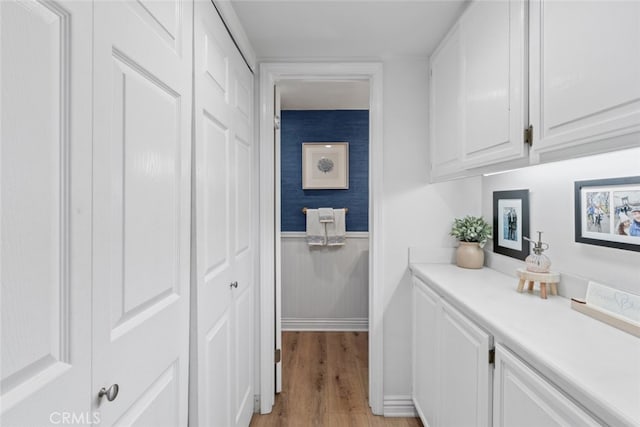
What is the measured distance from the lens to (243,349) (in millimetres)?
1875

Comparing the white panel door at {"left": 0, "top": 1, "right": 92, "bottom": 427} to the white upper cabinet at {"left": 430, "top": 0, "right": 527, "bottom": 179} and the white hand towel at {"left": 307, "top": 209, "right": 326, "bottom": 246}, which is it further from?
the white hand towel at {"left": 307, "top": 209, "right": 326, "bottom": 246}

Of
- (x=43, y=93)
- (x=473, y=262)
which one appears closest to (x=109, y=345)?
(x=43, y=93)

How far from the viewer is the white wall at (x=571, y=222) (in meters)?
1.11

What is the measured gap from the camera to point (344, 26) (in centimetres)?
175

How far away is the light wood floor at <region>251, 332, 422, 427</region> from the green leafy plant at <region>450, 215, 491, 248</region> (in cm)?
121

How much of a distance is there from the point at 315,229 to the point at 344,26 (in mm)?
2059

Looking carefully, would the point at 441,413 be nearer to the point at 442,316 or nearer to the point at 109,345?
the point at 442,316

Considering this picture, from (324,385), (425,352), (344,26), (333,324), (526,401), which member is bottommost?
(324,385)

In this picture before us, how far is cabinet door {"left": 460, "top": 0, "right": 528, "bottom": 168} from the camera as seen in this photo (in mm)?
1179

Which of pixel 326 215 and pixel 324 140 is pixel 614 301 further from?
pixel 324 140

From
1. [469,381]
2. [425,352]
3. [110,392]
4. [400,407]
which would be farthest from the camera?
[400,407]

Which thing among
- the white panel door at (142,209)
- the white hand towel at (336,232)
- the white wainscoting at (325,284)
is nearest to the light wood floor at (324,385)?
the white wainscoting at (325,284)

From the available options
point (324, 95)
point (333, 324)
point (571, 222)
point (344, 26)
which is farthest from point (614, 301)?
point (333, 324)

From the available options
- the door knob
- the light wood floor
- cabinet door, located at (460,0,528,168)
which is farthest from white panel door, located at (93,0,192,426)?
the light wood floor
